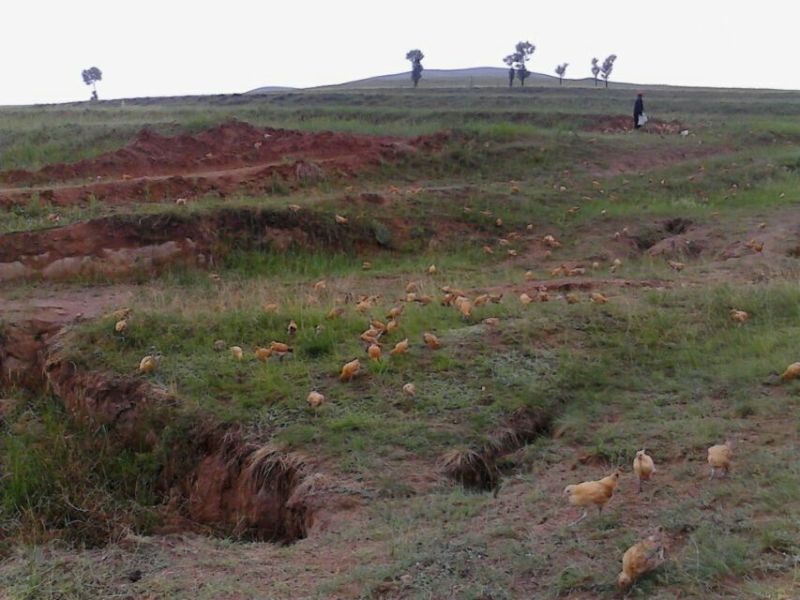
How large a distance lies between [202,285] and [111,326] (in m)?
2.43

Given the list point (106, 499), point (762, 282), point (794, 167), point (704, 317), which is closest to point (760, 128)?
point (794, 167)

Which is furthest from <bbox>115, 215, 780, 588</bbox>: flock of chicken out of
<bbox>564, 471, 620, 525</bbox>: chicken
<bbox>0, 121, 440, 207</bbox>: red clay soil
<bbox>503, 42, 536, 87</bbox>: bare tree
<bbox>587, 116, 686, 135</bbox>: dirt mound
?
<bbox>503, 42, 536, 87</bbox>: bare tree

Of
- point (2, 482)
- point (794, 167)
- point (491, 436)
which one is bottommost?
point (2, 482)

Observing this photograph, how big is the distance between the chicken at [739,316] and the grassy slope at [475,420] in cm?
8

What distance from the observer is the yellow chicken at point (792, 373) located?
17.8 feet

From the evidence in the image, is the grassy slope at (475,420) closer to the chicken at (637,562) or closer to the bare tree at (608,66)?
the chicken at (637,562)

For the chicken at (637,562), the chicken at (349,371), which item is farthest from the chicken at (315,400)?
the chicken at (637,562)

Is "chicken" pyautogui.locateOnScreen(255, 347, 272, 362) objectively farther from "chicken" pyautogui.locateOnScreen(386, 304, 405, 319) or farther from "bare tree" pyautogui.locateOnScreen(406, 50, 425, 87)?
"bare tree" pyautogui.locateOnScreen(406, 50, 425, 87)

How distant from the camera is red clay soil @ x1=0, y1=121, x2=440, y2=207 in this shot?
36.1 ft

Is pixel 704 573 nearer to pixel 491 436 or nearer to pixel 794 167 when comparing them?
pixel 491 436

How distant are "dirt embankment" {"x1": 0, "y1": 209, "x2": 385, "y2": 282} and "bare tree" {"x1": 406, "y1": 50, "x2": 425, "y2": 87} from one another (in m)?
48.2

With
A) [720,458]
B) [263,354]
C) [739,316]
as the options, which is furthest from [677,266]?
[720,458]

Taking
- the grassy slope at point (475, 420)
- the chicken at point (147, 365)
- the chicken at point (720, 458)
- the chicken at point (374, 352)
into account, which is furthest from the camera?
the chicken at point (147, 365)

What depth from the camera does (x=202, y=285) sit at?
909cm
